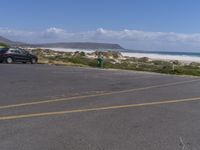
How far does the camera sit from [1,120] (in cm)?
983

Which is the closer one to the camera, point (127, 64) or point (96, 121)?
point (96, 121)

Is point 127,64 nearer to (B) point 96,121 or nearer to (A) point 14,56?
(A) point 14,56

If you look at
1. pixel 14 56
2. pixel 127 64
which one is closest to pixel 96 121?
pixel 14 56

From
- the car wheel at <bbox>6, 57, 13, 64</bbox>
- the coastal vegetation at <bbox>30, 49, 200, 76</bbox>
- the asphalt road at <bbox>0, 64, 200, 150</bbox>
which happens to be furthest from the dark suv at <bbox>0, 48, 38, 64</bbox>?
the asphalt road at <bbox>0, 64, 200, 150</bbox>

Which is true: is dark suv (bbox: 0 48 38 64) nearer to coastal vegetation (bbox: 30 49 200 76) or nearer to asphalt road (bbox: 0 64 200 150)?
coastal vegetation (bbox: 30 49 200 76)

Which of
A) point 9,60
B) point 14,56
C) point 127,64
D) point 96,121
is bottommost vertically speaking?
point 127,64

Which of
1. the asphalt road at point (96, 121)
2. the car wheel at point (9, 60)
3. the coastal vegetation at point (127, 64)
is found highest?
the asphalt road at point (96, 121)

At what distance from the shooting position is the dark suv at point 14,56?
1547 inches

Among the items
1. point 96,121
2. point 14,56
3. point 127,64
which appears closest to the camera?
point 96,121

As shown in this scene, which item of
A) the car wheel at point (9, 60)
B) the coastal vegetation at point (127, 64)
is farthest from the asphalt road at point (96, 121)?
the coastal vegetation at point (127, 64)

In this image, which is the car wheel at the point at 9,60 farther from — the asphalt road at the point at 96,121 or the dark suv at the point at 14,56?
the asphalt road at the point at 96,121

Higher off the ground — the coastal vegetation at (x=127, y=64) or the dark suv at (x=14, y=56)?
the dark suv at (x=14, y=56)

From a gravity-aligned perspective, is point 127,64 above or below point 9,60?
below

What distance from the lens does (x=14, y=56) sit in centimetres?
3997
